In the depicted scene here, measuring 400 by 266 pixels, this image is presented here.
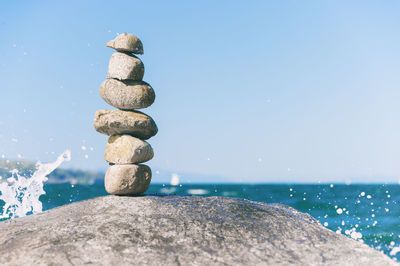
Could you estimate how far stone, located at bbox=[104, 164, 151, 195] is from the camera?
298 inches

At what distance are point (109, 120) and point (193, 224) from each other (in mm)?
2387

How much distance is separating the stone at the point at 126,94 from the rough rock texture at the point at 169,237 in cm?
165

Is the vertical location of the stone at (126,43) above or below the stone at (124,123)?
above

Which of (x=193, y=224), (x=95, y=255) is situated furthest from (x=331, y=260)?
(x=95, y=255)

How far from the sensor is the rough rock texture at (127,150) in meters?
7.62

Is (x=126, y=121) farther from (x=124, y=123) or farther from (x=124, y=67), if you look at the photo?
(x=124, y=67)

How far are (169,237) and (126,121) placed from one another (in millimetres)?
2376

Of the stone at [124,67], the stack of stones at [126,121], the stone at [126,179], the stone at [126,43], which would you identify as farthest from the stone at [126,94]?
the stone at [126,179]

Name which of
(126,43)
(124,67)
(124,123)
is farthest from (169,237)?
(126,43)

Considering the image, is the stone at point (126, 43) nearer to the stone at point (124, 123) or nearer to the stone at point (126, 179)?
the stone at point (124, 123)

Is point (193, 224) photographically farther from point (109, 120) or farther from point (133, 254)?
point (109, 120)

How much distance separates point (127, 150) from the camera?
7.63 metres

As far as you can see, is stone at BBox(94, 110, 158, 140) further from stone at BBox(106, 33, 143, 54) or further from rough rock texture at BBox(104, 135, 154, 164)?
stone at BBox(106, 33, 143, 54)

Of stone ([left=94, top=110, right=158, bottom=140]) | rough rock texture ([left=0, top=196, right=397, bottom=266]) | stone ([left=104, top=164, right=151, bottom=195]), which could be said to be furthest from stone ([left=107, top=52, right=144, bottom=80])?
rough rock texture ([left=0, top=196, right=397, bottom=266])
